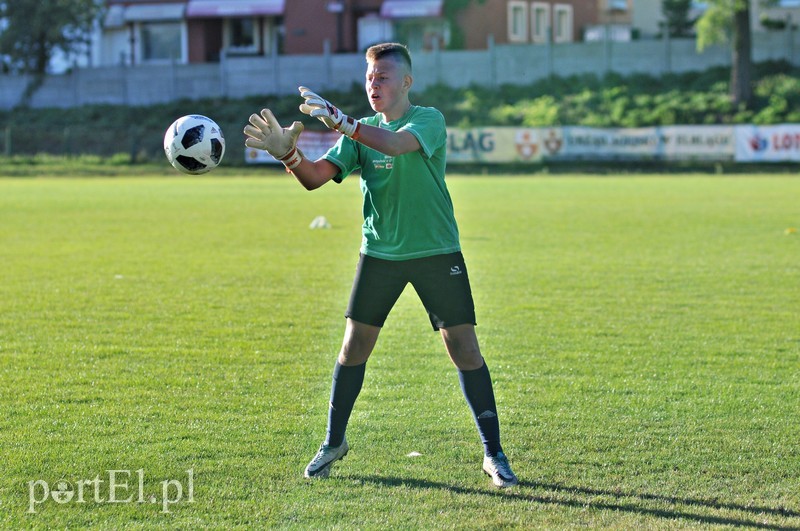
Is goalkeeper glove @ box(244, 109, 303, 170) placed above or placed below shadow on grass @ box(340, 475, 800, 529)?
above

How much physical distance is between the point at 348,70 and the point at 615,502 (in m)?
51.7

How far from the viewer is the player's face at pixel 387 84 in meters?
5.75

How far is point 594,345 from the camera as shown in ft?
31.3

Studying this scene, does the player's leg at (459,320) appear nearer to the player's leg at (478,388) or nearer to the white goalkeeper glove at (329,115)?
the player's leg at (478,388)

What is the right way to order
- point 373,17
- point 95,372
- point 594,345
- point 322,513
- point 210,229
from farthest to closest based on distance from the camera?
1. point 373,17
2. point 210,229
3. point 594,345
4. point 95,372
5. point 322,513

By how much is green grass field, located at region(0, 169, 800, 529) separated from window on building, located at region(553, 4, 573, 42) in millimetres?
49734

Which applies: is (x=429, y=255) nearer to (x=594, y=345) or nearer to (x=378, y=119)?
(x=378, y=119)

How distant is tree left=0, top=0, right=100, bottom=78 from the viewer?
6238 centimetres

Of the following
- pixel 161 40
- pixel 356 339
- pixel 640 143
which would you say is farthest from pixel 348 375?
pixel 161 40

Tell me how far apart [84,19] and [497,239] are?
5029cm

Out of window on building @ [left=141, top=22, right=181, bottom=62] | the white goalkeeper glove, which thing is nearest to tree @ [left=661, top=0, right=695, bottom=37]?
window on building @ [left=141, top=22, right=181, bottom=62]

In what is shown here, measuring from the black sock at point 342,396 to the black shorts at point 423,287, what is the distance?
31 centimetres

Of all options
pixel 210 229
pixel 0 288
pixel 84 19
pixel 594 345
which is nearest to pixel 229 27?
pixel 84 19

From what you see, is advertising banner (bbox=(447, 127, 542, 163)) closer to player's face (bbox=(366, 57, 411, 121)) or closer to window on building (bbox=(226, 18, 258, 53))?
window on building (bbox=(226, 18, 258, 53))
